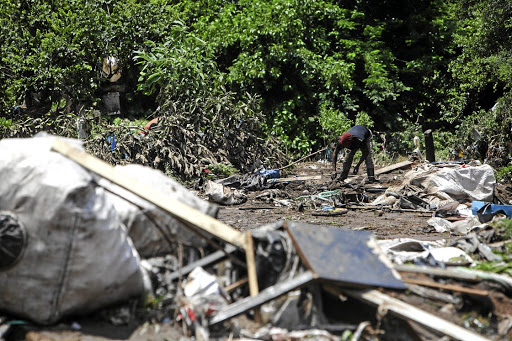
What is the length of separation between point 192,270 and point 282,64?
43.1 ft

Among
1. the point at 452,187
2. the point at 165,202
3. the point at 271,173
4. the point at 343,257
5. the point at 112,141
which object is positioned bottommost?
the point at 452,187

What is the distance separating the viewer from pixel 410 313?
291cm

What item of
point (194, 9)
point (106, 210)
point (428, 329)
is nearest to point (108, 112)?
point (194, 9)

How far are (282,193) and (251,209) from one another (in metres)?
1.17

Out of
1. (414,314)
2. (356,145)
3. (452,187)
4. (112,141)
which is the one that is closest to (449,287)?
(414,314)

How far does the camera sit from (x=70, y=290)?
3.08m

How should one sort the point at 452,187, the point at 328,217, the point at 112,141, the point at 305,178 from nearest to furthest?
the point at 328,217 → the point at 452,187 → the point at 112,141 → the point at 305,178

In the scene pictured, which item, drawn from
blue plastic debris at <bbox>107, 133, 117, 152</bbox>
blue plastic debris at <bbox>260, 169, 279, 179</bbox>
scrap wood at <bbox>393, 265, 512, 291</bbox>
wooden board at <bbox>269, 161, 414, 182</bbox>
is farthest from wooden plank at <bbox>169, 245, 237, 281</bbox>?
blue plastic debris at <bbox>260, 169, 279, 179</bbox>

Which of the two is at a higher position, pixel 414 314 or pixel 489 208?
pixel 414 314

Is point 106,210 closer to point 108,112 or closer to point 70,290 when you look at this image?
point 70,290

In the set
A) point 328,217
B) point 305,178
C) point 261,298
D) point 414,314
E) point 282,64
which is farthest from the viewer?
point 282,64

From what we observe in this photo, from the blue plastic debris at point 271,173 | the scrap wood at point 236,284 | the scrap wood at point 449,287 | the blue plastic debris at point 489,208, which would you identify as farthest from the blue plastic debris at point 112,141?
the scrap wood at point 449,287

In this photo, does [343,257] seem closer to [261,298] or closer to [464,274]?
[261,298]

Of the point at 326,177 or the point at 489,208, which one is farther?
the point at 326,177
